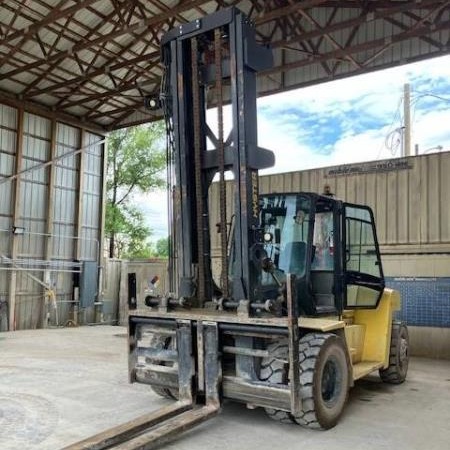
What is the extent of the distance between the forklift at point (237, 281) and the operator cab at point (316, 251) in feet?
0.04

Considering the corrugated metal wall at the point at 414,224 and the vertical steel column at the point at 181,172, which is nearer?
the vertical steel column at the point at 181,172

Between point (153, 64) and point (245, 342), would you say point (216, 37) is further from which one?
point (153, 64)

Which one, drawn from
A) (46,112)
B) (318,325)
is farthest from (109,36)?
(318,325)

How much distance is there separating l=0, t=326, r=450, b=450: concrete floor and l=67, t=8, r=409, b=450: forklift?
0.24 metres

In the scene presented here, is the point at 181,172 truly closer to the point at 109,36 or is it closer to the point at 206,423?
the point at 206,423

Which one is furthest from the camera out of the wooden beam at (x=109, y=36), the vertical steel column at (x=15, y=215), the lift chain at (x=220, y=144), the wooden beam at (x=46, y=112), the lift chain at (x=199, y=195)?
the wooden beam at (x=46, y=112)

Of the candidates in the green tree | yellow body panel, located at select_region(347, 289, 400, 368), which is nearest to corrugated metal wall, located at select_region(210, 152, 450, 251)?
yellow body panel, located at select_region(347, 289, 400, 368)

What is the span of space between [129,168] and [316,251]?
2784 cm

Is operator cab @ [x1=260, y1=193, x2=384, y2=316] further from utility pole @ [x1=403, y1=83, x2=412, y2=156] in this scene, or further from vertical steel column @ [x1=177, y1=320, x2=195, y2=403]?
utility pole @ [x1=403, y1=83, x2=412, y2=156]

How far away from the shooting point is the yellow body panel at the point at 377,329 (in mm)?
6785

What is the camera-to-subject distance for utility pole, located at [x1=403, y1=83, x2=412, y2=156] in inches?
835

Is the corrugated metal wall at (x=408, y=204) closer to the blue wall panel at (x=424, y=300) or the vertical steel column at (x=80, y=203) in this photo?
the blue wall panel at (x=424, y=300)

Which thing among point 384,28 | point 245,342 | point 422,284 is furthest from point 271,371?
point 384,28

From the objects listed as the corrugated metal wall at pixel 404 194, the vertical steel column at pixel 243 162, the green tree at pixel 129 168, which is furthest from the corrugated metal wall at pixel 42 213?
the green tree at pixel 129 168
